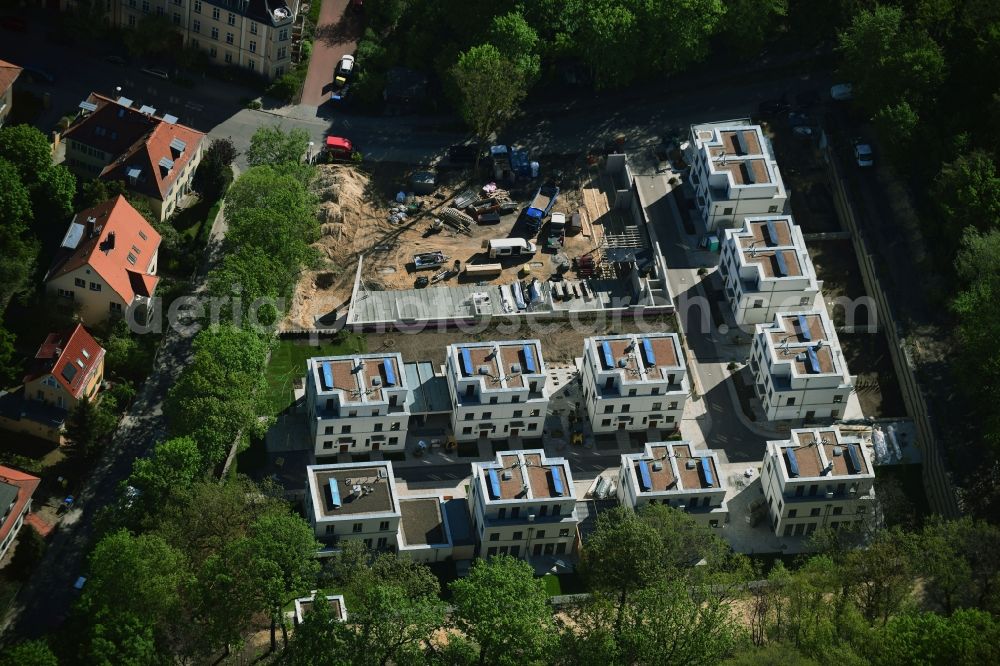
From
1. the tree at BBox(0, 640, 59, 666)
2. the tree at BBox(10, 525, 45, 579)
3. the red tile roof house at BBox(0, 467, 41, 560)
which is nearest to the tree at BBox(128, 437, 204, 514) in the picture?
the tree at BBox(10, 525, 45, 579)

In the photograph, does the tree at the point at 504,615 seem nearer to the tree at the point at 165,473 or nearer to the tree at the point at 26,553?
the tree at the point at 165,473

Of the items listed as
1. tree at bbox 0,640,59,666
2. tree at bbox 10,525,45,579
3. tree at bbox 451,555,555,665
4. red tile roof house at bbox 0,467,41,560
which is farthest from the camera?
tree at bbox 10,525,45,579

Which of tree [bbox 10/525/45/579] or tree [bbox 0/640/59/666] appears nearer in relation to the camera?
tree [bbox 0/640/59/666]

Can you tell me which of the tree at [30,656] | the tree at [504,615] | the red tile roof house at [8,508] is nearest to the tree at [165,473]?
the red tile roof house at [8,508]

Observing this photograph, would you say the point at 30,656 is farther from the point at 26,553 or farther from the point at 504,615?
the point at 504,615

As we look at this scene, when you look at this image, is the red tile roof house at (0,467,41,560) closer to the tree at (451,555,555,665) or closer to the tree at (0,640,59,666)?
the tree at (0,640,59,666)

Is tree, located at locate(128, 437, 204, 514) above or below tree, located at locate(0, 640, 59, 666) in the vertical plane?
above

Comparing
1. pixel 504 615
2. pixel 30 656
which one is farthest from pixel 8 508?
pixel 504 615

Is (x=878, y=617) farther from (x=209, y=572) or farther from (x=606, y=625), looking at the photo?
(x=209, y=572)
